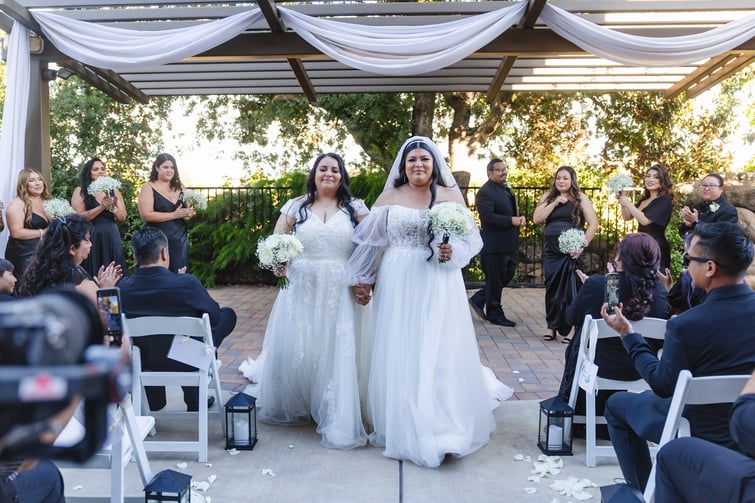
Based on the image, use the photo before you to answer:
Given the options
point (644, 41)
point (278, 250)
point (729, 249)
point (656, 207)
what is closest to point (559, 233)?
point (656, 207)

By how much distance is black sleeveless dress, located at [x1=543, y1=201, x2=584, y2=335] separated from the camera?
7.12 m

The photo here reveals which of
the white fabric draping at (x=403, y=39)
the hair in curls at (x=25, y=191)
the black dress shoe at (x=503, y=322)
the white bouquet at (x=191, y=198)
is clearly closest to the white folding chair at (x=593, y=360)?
the white fabric draping at (x=403, y=39)

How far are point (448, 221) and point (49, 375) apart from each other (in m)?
3.45

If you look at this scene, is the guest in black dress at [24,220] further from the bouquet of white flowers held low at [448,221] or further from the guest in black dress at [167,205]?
the bouquet of white flowers held low at [448,221]

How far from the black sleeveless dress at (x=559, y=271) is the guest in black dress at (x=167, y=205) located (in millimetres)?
4122

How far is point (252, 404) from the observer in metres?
4.25

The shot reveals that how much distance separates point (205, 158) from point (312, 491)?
48.7 feet

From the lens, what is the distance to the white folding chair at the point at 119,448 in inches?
112

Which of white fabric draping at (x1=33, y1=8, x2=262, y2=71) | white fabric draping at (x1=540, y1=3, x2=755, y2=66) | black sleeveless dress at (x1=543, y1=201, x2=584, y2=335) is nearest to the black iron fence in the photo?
black sleeveless dress at (x1=543, y1=201, x2=584, y2=335)

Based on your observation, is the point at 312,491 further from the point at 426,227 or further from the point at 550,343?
the point at 550,343

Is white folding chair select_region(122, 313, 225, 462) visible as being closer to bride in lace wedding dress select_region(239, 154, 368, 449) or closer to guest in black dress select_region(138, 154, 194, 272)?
bride in lace wedding dress select_region(239, 154, 368, 449)

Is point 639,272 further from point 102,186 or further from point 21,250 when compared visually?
point 21,250

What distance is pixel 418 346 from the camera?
4211 millimetres

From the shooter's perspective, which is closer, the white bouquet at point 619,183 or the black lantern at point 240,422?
the black lantern at point 240,422
